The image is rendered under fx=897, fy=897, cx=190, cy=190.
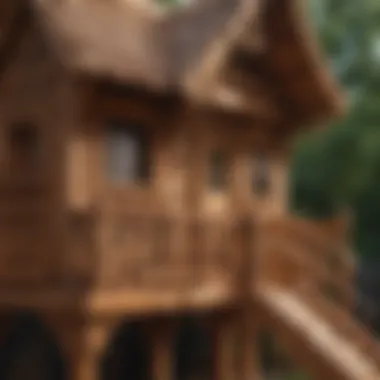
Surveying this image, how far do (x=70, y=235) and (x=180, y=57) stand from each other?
13.4ft

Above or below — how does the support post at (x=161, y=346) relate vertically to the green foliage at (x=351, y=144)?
below

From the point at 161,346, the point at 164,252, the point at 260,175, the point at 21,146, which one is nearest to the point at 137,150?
the point at 21,146

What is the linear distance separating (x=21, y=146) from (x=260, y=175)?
5.21 meters

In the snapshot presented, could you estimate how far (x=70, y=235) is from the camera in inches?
461

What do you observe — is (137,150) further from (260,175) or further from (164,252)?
(260,175)

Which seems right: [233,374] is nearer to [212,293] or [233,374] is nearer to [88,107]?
[212,293]

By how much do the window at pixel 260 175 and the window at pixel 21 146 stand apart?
16.0 ft

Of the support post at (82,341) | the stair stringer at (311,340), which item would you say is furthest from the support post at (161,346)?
the support post at (82,341)

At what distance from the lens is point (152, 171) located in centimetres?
1470

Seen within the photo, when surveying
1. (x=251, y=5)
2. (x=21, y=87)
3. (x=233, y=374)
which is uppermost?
(x=251, y=5)

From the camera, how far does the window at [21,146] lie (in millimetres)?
14034

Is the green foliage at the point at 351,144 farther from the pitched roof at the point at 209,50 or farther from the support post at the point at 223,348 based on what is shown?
Answer: the support post at the point at 223,348

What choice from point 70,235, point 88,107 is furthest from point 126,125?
point 70,235

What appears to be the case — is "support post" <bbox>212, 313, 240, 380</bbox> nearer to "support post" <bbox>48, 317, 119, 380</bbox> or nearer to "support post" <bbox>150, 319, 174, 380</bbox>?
"support post" <bbox>150, 319, 174, 380</bbox>
